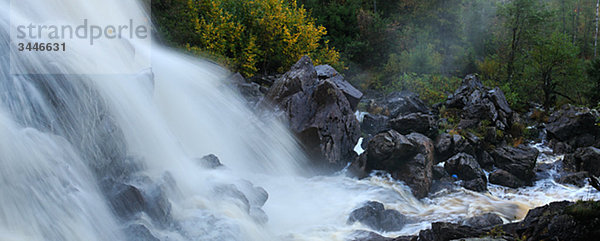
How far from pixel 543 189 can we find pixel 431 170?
309cm

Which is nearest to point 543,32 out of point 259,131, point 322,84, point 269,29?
point 269,29

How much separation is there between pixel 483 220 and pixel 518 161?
471cm

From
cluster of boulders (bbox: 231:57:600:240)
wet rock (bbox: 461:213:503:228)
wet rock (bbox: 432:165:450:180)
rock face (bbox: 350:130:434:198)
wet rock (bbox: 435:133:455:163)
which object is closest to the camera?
wet rock (bbox: 461:213:503:228)

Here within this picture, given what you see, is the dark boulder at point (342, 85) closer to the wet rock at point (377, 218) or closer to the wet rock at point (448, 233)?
the wet rock at point (377, 218)

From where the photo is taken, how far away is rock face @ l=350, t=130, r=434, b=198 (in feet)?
41.1

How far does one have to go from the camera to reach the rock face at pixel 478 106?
17.6 m

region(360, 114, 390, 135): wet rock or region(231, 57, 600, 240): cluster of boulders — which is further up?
region(231, 57, 600, 240): cluster of boulders

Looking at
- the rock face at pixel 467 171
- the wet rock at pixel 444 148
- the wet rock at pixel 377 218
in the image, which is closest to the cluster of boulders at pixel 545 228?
the wet rock at pixel 377 218

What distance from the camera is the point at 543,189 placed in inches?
509

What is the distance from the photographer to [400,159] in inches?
511

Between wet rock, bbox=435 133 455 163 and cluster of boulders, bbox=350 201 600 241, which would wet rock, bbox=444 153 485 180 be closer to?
wet rock, bbox=435 133 455 163

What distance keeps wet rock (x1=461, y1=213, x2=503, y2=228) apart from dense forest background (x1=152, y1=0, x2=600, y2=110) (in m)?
10.4

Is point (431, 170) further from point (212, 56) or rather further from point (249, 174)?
point (212, 56)

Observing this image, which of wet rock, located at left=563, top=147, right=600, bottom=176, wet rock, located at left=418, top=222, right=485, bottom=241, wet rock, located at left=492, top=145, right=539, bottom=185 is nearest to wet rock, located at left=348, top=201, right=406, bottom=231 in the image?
wet rock, located at left=418, top=222, right=485, bottom=241
